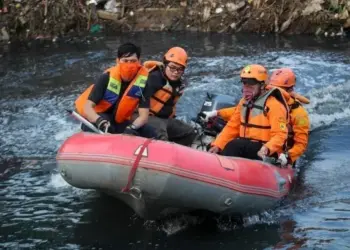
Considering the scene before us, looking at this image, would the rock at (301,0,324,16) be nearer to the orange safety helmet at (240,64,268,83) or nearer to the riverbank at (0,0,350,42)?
the riverbank at (0,0,350,42)

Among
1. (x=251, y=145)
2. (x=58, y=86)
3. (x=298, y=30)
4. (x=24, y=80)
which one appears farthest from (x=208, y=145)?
(x=298, y=30)

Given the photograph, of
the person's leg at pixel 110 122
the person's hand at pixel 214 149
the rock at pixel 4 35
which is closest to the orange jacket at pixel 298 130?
the person's hand at pixel 214 149

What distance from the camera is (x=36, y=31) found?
13.8 meters

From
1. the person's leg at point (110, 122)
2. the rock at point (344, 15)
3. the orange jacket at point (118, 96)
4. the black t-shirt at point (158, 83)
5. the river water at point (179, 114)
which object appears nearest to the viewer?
the river water at point (179, 114)

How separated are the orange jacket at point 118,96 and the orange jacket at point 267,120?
3.28ft

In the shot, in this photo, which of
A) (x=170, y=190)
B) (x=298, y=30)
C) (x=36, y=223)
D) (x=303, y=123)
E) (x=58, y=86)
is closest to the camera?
(x=170, y=190)

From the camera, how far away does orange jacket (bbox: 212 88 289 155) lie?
5688mm

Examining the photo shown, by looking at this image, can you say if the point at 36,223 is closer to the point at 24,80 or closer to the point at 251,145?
the point at 251,145

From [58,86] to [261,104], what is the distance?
17.5ft

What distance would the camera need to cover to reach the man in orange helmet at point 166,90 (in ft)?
19.6

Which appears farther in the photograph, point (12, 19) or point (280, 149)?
point (12, 19)

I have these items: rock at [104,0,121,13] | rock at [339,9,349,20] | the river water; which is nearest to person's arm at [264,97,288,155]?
the river water

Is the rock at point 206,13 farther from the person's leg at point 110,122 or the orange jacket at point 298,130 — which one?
the person's leg at point 110,122

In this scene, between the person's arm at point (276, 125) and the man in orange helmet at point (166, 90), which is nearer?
the person's arm at point (276, 125)
